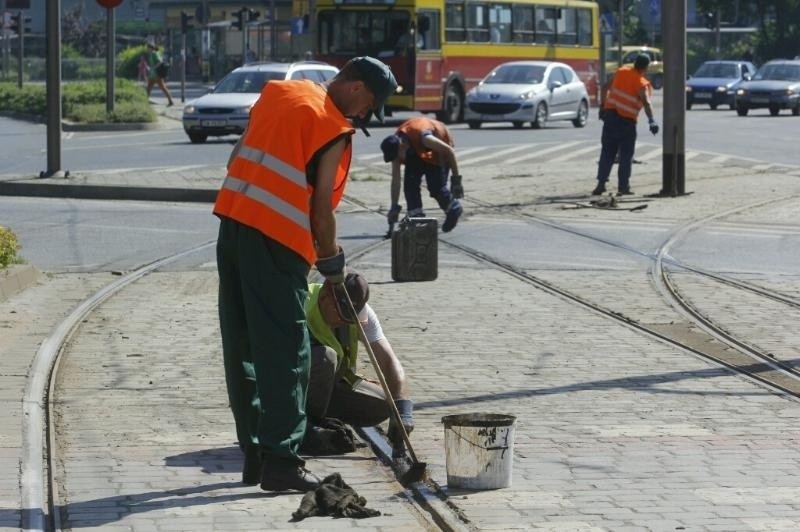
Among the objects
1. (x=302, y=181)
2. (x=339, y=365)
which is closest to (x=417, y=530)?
(x=302, y=181)

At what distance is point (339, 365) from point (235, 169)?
150cm

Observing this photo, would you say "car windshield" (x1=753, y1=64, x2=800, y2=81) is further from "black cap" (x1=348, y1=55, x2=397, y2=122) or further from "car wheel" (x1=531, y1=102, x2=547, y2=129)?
"black cap" (x1=348, y1=55, x2=397, y2=122)

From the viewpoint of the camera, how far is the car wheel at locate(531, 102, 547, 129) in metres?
35.8

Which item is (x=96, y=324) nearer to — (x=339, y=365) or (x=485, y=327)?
(x=485, y=327)

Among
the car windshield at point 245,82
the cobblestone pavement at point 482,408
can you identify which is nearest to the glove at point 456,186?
the cobblestone pavement at point 482,408

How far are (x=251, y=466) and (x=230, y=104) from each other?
24.2 metres

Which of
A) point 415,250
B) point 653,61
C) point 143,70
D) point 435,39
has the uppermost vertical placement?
point 653,61

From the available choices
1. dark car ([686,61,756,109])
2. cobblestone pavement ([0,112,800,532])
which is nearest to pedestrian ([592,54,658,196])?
cobblestone pavement ([0,112,800,532])

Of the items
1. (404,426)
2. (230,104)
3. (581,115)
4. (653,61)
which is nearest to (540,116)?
(581,115)

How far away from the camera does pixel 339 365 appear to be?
301 inches

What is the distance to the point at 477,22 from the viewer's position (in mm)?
40062

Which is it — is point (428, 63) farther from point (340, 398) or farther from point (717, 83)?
point (340, 398)

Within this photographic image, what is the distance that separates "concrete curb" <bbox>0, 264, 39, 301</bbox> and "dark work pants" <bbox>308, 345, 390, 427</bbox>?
5.00 metres

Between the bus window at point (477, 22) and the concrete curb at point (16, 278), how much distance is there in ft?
90.1
